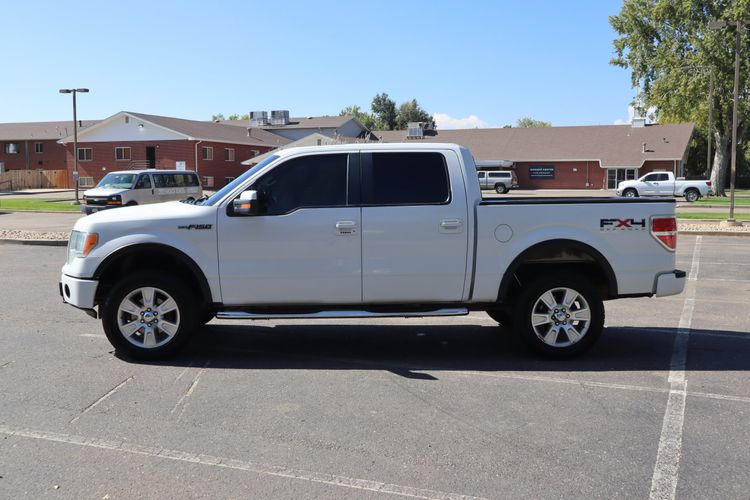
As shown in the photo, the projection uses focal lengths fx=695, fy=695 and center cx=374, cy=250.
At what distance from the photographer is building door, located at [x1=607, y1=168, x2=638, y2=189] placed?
193 feet

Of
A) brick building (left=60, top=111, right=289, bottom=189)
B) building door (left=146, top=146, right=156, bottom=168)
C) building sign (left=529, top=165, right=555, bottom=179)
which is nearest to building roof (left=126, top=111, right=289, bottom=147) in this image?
brick building (left=60, top=111, right=289, bottom=189)

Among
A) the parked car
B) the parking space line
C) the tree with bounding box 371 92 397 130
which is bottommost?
the parking space line

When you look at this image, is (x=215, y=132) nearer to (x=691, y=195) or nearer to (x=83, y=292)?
(x=691, y=195)

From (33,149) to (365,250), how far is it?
69354 millimetres

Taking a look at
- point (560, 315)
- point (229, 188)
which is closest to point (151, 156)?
point (229, 188)

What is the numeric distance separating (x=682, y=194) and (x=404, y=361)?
130 feet

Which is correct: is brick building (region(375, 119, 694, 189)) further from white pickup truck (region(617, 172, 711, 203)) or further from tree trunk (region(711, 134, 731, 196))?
white pickup truck (region(617, 172, 711, 203))

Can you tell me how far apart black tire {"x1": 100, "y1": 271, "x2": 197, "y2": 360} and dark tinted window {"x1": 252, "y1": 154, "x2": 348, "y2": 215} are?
3.82 feet

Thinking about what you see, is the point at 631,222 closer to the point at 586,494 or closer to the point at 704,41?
the point at 586,494

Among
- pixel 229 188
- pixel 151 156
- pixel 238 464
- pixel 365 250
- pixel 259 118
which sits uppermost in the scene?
pixel 259 118

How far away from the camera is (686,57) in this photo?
1793 inches

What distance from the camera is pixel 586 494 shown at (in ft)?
12.6

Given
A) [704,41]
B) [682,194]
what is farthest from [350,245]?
[704,41]

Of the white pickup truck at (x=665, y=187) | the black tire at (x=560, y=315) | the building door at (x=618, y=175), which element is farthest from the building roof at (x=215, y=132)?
the black tire at (x=560, y=315)
